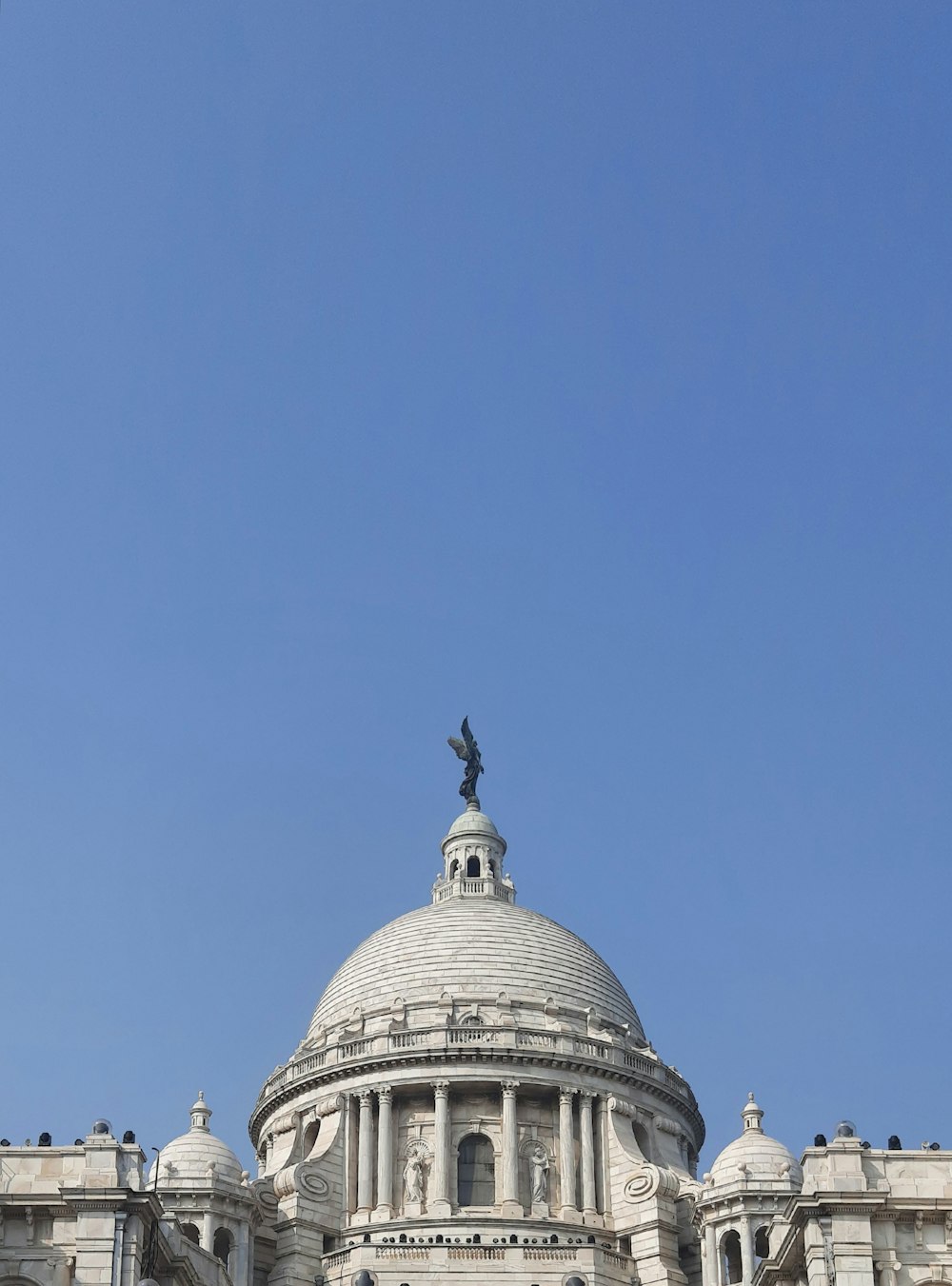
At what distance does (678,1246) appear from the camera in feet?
270

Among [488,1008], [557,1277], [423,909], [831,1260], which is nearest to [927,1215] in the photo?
[831,1260]

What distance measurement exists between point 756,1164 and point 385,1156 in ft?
50.0

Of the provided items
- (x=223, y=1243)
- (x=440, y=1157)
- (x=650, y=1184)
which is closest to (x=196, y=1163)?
(x=223, y=1243)

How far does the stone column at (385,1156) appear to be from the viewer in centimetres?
8462

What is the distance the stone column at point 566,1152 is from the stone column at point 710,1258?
21.4ft

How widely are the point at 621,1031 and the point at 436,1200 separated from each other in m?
13.8

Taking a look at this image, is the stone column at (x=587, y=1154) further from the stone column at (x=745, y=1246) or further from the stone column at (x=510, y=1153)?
the stone column at (x=745, y=1246)

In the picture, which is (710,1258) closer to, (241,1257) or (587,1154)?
(587,1154)

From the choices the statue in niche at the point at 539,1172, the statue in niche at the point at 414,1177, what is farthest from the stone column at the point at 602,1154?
the statue in niche at the point at 414,1177

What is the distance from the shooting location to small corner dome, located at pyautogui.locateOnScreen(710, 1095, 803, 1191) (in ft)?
263

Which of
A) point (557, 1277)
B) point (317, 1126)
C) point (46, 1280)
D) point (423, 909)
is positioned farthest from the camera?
point (423, 909)

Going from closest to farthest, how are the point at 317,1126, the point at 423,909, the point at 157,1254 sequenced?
the point at 157,1254
the point at 317,1126
the point at 423,909

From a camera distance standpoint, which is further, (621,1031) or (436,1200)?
(621,1031)

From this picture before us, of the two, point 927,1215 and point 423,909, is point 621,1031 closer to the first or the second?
point 423,909
